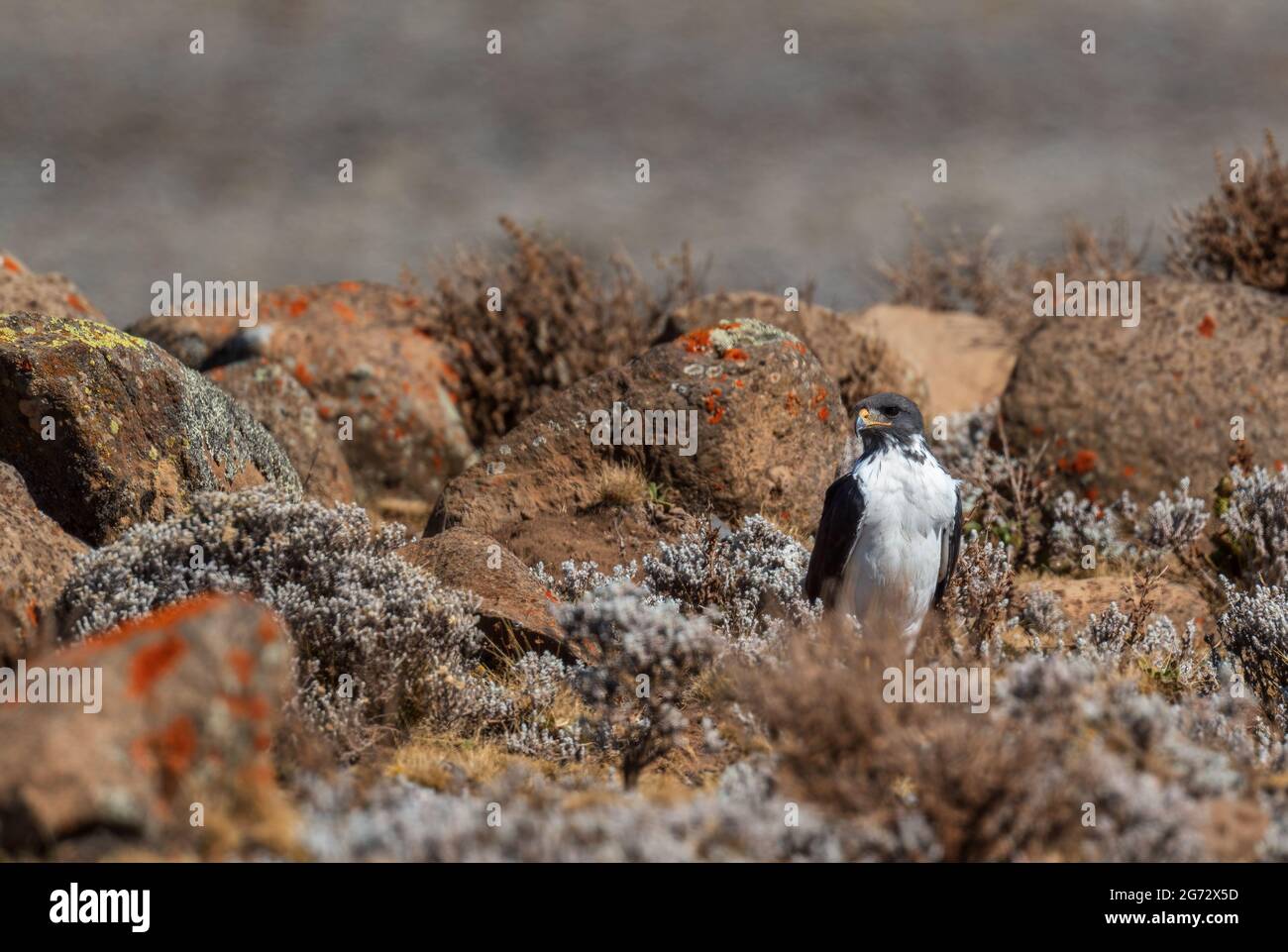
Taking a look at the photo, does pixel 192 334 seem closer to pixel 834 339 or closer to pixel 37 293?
pixel 37 293

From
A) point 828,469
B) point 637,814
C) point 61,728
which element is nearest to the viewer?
point 61,728

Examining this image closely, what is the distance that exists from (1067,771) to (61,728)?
297 cm

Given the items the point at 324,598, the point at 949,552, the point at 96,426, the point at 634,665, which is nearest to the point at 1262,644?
the point at 949,552

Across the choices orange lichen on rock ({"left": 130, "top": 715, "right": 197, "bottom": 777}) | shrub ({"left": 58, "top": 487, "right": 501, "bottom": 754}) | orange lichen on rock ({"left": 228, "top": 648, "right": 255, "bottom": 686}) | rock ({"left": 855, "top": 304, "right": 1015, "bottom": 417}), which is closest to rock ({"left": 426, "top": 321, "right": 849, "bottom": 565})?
shrub ({"left": 58, "top": 487, "right": 501, "bottom": 754})

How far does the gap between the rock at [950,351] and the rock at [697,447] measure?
3.52m

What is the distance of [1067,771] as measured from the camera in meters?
4.65

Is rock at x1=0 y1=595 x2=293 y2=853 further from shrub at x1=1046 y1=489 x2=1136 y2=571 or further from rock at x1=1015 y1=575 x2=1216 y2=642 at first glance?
shrub at x1=1046 y1=489 x2=1136 y2=571

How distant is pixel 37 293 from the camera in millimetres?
11602

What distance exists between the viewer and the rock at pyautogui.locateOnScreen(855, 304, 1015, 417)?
46.2 ft

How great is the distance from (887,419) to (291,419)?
545 centimetres

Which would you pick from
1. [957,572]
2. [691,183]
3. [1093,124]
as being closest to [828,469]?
[957,572]

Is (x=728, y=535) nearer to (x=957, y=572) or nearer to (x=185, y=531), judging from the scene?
(x=957, y=572)

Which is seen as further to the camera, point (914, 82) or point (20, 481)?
point (914, 82)

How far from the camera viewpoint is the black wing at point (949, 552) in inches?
285
